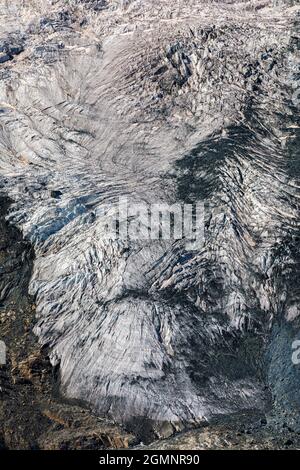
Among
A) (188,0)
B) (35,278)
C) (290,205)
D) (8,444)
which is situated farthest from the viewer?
(188,0)

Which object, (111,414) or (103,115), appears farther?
(103,115)

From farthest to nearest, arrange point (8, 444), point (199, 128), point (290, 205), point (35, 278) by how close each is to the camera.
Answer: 1. point (199, 128)
2. point (290, 205)
3. point (35, 278)
4. point (8, 444)

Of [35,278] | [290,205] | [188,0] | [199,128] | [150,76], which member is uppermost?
[188,0]

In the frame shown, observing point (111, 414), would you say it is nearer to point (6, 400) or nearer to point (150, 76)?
point (6, 400)

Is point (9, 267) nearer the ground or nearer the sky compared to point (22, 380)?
nearer the sky

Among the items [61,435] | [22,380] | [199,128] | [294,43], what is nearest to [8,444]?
[61,435]

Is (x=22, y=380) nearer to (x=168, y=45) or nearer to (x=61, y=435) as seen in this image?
(x=61, y=435)
